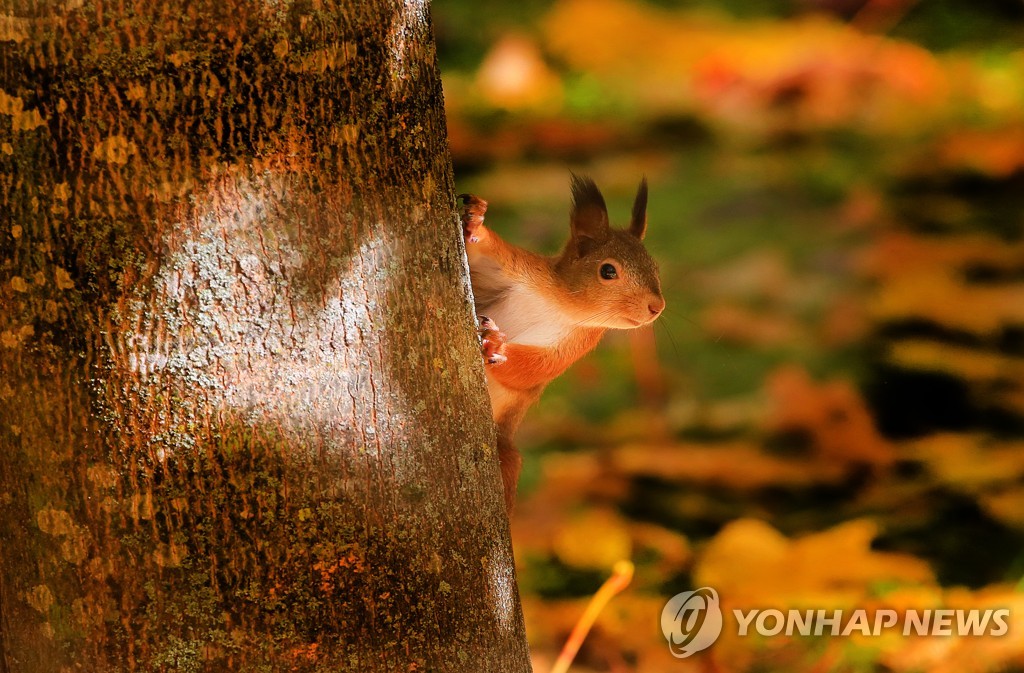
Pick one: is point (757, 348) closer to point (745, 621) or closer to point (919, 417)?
point (919, 417)

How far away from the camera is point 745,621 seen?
9.68ft

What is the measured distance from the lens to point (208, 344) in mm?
1338

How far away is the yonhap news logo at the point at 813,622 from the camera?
2863 millimetres

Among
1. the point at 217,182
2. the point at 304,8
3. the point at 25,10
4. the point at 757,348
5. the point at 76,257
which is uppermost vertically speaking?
the point at 757,348

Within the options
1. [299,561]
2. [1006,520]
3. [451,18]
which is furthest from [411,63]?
[451,18]

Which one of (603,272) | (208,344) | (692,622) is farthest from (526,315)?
(208,344)

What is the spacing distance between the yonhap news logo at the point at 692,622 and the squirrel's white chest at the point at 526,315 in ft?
3.07

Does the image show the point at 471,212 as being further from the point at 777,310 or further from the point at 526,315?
the point at 777,310

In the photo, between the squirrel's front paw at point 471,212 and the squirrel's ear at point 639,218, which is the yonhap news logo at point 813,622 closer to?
the squirrel's ear at point 639,218

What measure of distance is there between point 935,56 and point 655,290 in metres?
4.55

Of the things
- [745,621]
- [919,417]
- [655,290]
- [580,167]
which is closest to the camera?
[655,290]

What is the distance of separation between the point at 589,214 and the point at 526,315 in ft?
0.91

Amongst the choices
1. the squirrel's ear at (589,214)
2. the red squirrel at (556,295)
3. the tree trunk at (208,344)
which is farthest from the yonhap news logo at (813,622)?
the tree trunk at (208,344)

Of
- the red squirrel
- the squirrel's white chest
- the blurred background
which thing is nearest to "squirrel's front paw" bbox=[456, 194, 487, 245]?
the red squirrel
